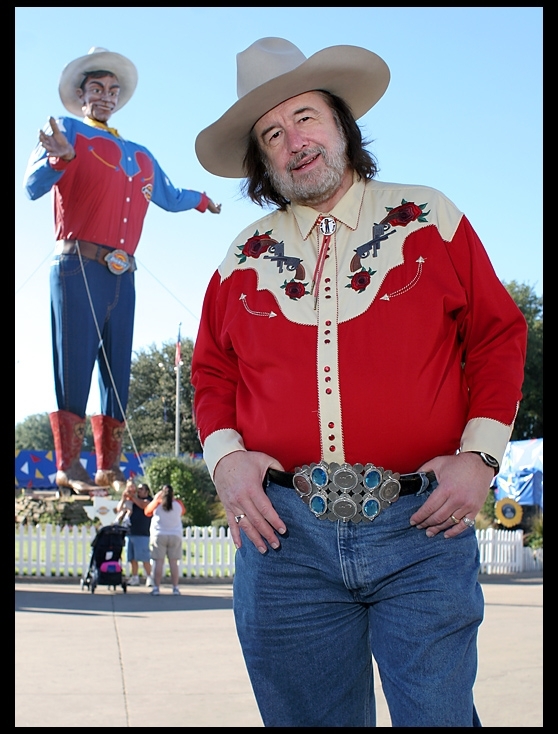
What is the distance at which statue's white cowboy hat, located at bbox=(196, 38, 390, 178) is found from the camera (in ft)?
8.50

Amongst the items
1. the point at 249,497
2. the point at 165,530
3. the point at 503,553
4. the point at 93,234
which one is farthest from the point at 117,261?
the point at 249,497

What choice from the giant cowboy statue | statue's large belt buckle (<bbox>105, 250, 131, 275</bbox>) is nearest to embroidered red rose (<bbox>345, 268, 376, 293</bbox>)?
the giant cowboy statue

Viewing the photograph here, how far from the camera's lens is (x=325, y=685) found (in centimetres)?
230

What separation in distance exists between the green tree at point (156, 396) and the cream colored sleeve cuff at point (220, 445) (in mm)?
41211

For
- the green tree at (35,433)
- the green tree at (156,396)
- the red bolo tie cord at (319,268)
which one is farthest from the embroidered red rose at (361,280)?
the green tree at (35,433)

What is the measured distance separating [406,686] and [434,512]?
0.42m

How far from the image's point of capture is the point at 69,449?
14.0 m

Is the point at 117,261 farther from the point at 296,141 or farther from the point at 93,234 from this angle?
the point at 296,141

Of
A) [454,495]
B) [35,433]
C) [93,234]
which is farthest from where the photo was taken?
[35,433]

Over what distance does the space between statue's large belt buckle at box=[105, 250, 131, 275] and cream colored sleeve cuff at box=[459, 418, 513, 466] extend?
11.8m

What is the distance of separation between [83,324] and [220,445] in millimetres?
11462

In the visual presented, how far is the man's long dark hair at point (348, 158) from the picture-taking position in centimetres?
267

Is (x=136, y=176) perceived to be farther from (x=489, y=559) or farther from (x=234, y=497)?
(x=234, y=497)

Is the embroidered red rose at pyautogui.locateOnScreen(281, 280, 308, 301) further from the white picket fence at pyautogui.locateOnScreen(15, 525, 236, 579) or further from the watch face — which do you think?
the white picket fence at pyautogui.locateOnScreen(15, 525, 236, 579)
